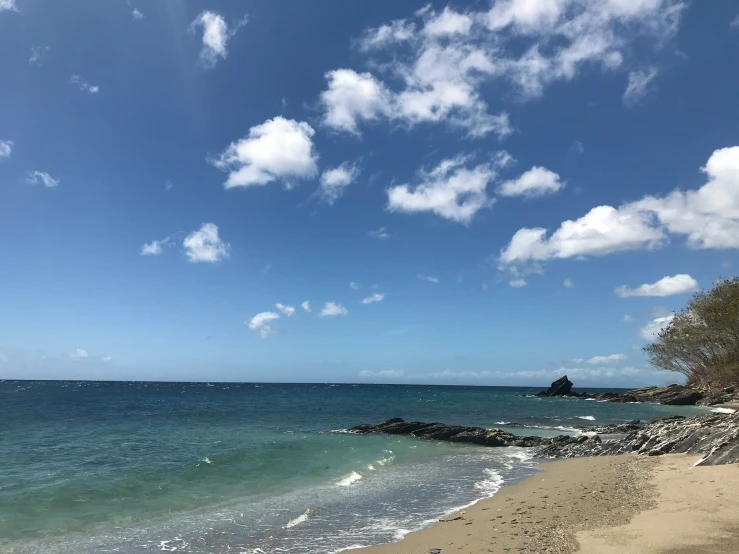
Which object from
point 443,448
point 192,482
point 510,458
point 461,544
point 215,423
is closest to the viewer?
point 461,544

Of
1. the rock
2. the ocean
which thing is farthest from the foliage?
the rock

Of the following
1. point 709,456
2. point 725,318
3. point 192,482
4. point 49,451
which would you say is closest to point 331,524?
point 192,482

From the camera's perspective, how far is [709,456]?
18125mm

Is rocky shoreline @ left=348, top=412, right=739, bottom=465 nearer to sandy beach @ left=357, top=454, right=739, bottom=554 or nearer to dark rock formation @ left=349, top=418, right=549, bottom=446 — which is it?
dark rock formation @ left=349, top=418, right=549, bottom=446

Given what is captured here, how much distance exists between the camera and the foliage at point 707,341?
53.5 metres

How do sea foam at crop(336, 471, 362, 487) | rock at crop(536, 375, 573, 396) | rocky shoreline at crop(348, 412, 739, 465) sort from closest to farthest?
1. rocky shoreline at crop(348, 412, 739, 465)
2. sea foam at crop(336, 471, 362, 487)
3. rock at crop(536, 375, 573, 396)

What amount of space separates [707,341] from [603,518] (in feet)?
209

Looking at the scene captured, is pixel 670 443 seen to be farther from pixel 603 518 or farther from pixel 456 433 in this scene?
pixel 603 518

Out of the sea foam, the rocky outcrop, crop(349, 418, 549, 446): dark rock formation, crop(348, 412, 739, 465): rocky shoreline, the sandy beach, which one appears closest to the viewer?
the sandy beach

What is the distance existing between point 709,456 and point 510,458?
9.79 m

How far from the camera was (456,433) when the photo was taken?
111 feet

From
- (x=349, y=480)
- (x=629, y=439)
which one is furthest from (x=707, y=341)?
(x=349, y=480)

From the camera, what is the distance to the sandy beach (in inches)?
387

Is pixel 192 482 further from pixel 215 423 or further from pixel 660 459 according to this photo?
pixel 215 423
